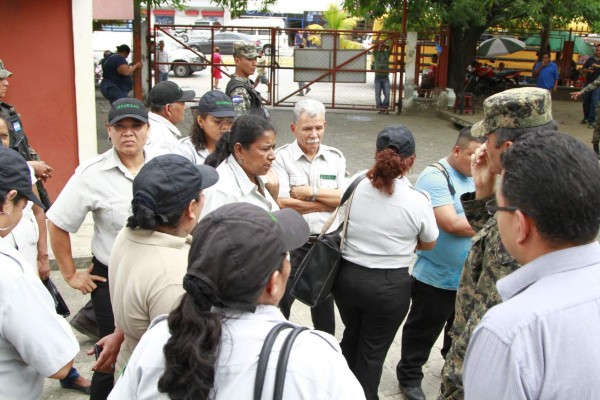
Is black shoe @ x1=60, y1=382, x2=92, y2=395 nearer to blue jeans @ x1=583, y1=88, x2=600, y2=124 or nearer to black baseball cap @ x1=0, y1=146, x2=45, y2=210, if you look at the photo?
black baseball cap @ x1=0, y1=146, x2=45, y2=210

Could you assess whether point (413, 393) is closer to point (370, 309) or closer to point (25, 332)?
point (370, 309)

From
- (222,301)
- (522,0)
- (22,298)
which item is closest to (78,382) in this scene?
(22,298)

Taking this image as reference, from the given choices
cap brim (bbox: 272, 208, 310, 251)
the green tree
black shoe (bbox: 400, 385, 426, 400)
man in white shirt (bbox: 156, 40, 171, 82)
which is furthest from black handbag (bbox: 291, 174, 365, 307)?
man in white shirt (bbox: 156, 40, 171, 82)

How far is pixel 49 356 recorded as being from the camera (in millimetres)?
2434

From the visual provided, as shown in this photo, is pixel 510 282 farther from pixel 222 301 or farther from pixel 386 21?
pixel 386 21

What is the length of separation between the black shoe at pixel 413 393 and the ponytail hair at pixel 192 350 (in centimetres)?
290

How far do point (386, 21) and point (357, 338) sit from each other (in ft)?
44.3

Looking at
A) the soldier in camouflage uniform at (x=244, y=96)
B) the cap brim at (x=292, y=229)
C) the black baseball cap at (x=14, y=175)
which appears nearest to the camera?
the cap brim at (x=292, y=229)

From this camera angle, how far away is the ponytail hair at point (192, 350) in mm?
1646

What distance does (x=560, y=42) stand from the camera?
2155 centimetres

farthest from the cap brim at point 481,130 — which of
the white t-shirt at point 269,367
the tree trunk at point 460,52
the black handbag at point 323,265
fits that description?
the tree trunk at point 460,52

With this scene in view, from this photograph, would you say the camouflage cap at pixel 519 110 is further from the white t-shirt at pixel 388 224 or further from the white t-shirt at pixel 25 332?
the white t-shirt at pixel 25 332

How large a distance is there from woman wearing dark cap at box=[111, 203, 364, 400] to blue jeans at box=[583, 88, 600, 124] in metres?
15.2

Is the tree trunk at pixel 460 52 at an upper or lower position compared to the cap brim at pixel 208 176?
upper
